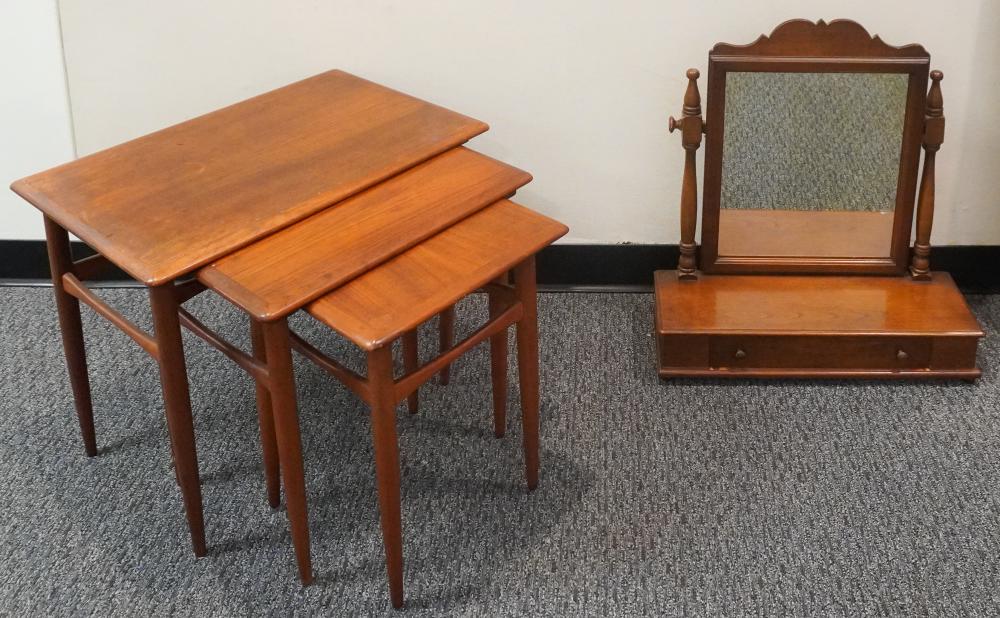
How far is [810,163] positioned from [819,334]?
380 mm

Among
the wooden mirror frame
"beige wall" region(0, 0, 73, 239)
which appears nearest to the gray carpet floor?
the wooden mirror frame

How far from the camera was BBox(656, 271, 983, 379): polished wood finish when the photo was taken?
250cm

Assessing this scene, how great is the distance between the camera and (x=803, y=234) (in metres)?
2.67

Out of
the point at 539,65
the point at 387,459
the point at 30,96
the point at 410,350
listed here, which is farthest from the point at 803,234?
the point at 30,96

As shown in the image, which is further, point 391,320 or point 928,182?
Result: point 928,182

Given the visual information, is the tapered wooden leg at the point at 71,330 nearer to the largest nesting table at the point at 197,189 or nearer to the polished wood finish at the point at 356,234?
the largest nesting table at the point at 197,189

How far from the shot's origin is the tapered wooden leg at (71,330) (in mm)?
2152

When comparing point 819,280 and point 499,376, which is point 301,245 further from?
point 819,280

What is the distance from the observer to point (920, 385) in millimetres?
2543

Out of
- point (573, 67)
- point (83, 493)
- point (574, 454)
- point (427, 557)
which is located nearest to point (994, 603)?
point (574, 454)

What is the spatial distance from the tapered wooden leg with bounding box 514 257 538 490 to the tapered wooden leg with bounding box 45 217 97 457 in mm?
785

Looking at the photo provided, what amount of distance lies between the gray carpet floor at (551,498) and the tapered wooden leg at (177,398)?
10 centimetres

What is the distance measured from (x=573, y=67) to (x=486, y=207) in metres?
0.70

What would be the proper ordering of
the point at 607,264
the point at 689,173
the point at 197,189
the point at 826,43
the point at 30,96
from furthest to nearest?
the point at 607,264
the point at 30,96
the point at 689,173
the point at 826,43
the point at 197,189
